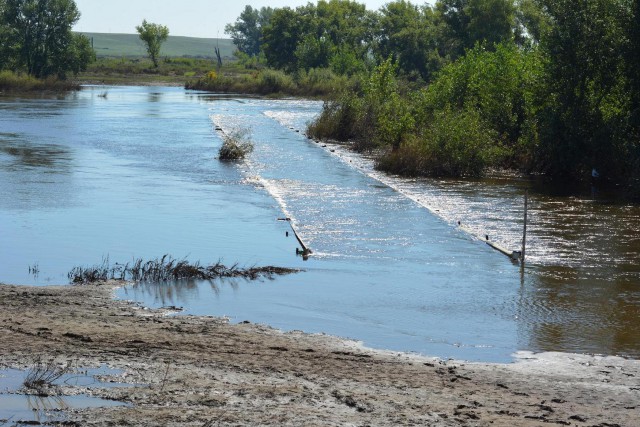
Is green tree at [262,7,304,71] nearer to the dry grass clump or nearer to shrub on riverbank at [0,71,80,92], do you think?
shrub on riverbank at [0,71,80,92]

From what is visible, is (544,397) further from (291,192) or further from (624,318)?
(291,192)

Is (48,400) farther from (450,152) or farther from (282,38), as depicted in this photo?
(282,38)

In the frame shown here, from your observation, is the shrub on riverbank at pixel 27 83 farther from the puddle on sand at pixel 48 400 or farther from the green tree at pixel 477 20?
Result: the puddle on sand at pixel 48 400

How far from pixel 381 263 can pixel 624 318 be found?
4.60 metres

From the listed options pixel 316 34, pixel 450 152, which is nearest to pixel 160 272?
pixel 450 152

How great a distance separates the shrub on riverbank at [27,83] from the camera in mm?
83125

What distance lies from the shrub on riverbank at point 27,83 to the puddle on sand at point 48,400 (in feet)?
255

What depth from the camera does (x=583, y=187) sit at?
27.9 metres

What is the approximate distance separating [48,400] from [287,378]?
217 centimetres

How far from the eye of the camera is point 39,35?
91.0 metres

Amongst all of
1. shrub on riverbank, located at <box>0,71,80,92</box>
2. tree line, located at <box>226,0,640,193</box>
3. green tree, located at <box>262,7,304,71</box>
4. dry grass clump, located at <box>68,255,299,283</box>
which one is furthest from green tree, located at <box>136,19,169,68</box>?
dry grass clump, located at <box>68,255,299,283</box>

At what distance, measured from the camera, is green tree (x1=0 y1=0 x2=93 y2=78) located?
8988cm

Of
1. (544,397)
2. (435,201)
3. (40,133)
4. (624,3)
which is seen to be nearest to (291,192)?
(435,201)

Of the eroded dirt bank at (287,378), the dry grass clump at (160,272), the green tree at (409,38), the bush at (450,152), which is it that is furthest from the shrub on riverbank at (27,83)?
the eroded dirt bank at (287,378)
